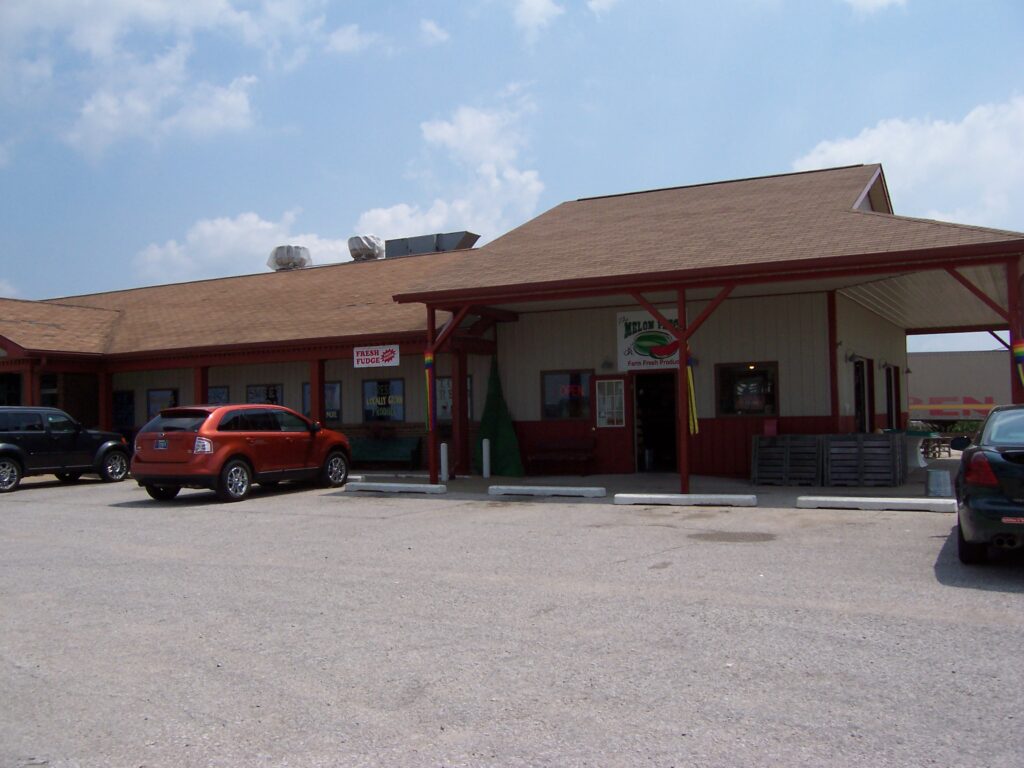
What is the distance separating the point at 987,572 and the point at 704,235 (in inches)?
339

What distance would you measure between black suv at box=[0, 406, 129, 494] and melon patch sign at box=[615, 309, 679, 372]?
10.9 m

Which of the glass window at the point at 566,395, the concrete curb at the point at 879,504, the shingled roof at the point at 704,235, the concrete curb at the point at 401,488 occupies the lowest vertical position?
the concrete curb at the point at 879,504

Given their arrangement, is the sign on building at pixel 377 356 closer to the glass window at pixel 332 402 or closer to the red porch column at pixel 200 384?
the glass window at pixel 332 402

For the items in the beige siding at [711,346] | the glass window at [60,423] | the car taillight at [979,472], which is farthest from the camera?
the glass window at [60,423]

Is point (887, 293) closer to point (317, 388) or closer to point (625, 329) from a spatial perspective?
point (625, 329)

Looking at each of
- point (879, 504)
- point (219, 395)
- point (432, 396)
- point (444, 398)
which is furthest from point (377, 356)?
point (879, 504)

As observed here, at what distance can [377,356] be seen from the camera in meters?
18.3

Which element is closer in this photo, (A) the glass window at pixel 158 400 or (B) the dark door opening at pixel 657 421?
(B) the dark door opening at pixel 657 421

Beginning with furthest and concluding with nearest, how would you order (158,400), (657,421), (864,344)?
(158,400), (864,344), (657,421)

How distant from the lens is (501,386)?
63.6ft

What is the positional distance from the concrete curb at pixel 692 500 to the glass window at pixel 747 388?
4113 mm

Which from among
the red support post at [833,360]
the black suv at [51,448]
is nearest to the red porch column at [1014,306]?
the red support post at [833,360]

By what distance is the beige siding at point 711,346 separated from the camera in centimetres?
1678

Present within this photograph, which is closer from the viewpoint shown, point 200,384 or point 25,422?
point 25,422
